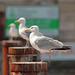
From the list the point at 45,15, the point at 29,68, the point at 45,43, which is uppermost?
the point at 45,15

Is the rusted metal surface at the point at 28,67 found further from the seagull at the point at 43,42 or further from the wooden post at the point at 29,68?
the seagull at the point at 43,42

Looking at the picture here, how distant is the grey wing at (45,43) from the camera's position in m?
3.20

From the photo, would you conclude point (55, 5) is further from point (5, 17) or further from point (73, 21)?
point (5, 17)

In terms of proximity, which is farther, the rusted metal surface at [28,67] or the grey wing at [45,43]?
the grey wing at [45,43]

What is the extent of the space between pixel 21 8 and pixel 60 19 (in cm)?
159

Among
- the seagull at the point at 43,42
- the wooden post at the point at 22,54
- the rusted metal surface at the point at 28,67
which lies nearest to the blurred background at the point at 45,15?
the wooden post at the point at 22,54

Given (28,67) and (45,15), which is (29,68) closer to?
(28,67)

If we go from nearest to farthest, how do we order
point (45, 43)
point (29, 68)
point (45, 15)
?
point (29, 68)
point (45, 43)
point (45, 15)

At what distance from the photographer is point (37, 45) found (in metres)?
3.27

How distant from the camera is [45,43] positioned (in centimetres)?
327

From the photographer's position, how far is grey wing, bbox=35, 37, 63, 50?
320 centimetres

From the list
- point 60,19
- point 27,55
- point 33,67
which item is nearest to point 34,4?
point 60,19

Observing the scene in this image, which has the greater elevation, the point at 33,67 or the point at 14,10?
the point at 14,10

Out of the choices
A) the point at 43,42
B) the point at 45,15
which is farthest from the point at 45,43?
the point at 45,15
